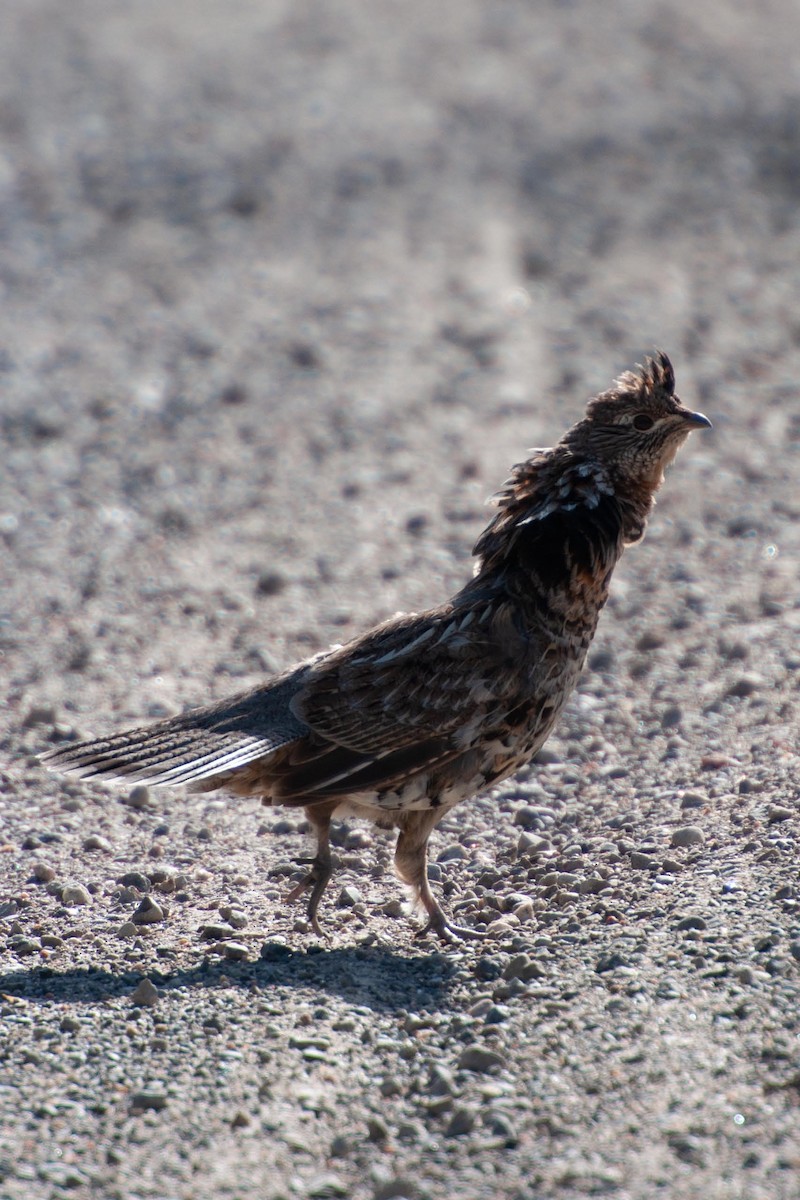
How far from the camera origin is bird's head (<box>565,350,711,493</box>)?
307 inches

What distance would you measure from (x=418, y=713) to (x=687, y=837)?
162 cm

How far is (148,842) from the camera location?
8281 millimetres

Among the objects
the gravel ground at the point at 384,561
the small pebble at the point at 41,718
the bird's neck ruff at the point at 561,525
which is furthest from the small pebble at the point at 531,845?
the small pebble at the point at 41,718

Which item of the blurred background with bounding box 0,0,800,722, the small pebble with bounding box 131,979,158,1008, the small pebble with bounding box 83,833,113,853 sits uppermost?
the blurred background with bounding box 0,0,800,722

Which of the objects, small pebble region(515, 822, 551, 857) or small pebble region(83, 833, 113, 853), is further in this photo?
small pebble region(83, 833, 113, 853)

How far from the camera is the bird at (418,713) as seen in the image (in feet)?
22.8

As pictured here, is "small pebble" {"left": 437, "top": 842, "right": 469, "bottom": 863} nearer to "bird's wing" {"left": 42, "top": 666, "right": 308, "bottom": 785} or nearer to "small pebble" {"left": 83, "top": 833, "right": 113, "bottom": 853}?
"bird's wing" {"left": 42, "top": 666, "right": 308, "bottom": 785}

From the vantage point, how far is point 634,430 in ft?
25.7

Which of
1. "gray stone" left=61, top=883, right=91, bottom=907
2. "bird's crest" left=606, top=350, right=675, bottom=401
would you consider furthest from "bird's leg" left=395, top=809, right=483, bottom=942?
"bird's crest" left=606, top=350, right=675, bottom=401

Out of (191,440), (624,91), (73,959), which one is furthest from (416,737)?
(624,91)

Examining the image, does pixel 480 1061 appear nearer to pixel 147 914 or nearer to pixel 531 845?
pixel 147 914

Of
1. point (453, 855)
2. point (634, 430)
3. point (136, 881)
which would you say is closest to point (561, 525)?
point (634, 430)

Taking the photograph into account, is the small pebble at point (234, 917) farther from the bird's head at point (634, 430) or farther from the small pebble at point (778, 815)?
the bird's head at point (634, 430)

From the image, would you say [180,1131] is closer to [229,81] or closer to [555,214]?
[555,214]
